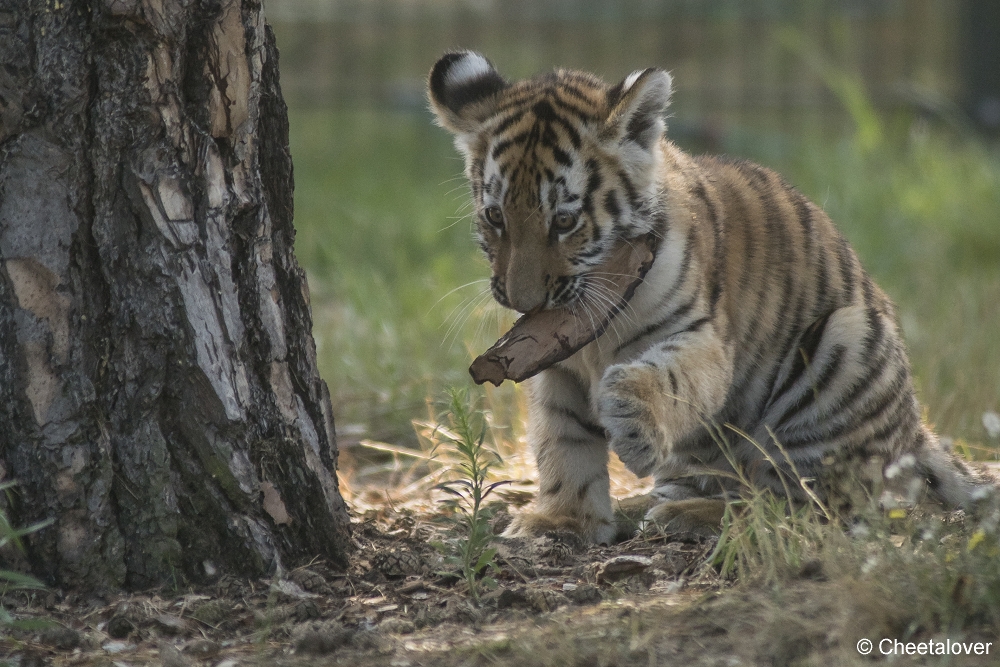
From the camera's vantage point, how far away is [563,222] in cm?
325

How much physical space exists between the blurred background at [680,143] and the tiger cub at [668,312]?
0.38 metres

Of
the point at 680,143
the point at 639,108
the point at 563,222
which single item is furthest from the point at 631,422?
the point at 680,143

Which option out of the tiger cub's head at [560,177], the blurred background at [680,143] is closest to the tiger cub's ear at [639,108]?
the tiger cub's head at [560,177]

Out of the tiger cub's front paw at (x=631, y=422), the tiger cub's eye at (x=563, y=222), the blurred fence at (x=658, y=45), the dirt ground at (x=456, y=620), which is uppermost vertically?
the blurred fence at (x=658, y=45)

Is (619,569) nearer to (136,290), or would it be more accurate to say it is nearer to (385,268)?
(136,290)

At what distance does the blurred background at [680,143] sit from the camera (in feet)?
17.2

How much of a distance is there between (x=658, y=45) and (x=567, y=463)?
34.3 ft

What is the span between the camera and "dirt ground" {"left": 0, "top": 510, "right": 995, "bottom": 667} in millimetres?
2215

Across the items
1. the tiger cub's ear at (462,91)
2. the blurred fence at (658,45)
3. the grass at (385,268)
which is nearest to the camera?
the tiger cub's ear at (462,91)

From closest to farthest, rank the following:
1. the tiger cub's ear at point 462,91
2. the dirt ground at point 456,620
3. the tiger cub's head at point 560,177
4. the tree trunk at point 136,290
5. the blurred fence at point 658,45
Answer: the dirt ground at point 456,620 < the tree trunk at point 136,290 < the tiger cub's head at point 560,177 < the tiger cub's ear at point 462,91 < the blurred fence at point 658,45

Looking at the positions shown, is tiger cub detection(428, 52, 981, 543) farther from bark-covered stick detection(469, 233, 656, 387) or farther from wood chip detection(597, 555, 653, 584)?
wood chip detection(597, 555, 653, 584)

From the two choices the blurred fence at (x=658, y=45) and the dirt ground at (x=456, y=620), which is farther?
the blurred fence at (x=658, y=45)

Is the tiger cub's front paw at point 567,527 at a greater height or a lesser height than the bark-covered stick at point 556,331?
lesser

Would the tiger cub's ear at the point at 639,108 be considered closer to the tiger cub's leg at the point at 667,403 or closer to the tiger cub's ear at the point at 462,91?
the tiger cub's ear at the point at 462,91
